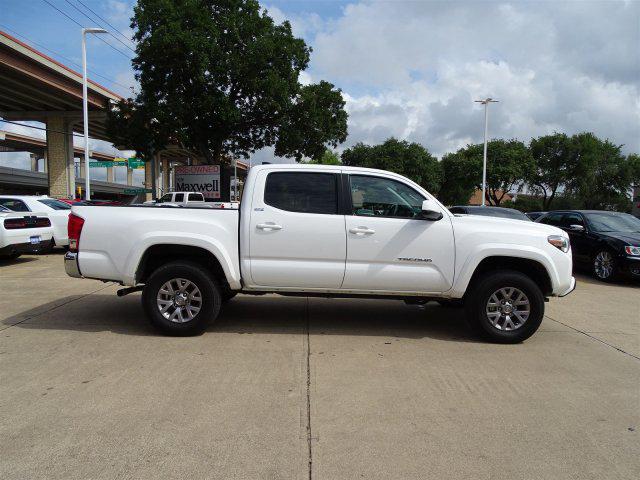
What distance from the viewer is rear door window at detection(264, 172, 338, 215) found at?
534 cm

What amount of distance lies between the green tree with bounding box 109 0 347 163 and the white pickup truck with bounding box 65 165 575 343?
1847 cm

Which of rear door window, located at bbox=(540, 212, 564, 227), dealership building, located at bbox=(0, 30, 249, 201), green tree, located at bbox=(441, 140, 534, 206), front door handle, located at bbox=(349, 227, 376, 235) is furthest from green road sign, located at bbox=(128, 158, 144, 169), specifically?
green tree, located at bbox=(441, 140, 534, 206)

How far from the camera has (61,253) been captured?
13555 millimetres

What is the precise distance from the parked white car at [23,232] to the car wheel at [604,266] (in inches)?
496

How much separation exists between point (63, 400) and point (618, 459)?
3.98m

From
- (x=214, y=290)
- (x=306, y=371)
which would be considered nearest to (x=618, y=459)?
(x=306, y=371)

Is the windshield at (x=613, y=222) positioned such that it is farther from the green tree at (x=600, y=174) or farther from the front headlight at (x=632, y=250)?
the green tree at (x=600, y=174)

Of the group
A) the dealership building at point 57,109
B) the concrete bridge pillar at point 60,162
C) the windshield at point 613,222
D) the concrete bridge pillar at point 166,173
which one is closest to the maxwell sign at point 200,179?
the dealership building at point 57,109

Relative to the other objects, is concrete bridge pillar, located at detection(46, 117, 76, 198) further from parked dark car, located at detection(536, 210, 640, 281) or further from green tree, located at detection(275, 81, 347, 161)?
parked dark car, located at detection(536, 210, 640, 281)

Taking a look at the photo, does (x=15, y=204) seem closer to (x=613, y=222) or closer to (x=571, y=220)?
(x=571, y=220)

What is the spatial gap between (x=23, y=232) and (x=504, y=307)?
33.3 feet

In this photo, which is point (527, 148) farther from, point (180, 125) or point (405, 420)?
point (405, 420)

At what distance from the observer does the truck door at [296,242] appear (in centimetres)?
522

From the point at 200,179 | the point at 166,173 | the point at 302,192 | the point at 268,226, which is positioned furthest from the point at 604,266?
the point at 166,173
